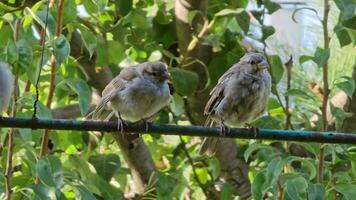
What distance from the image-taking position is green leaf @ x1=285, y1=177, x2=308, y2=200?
10.2 feet

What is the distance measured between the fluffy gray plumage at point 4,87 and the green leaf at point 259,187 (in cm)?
88

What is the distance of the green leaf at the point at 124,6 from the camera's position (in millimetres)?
3873

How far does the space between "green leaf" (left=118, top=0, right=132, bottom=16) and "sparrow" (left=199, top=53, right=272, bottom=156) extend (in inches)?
21.9

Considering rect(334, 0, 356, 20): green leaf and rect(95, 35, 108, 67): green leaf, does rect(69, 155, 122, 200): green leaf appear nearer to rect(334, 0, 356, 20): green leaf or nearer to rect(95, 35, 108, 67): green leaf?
rect(95, 35, 108, 67): green leaf

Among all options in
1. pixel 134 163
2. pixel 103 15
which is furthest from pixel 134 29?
pixel 134 163

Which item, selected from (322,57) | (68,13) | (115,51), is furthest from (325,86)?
(115,51)

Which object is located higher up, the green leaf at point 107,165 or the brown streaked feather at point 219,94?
the brown streaked feather at point 219,94

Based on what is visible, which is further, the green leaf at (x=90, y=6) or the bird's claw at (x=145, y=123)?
the green leaf at (x=90, y=6)

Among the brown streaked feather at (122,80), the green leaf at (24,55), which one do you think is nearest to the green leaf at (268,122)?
the brown streaked feather at (122,80)

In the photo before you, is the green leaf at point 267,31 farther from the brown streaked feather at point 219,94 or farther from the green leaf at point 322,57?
the green leaf at point 322,57

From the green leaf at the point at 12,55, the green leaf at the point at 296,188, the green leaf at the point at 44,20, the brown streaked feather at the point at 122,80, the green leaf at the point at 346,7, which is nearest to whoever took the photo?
the green leaf at the point at 12,55

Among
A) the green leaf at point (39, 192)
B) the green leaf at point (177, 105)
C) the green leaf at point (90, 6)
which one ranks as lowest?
the green leaf at point (177, 105)

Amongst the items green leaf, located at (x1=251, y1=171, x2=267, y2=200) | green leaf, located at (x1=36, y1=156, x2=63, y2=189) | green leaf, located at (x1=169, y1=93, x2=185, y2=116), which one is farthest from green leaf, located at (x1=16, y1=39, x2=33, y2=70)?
green leaf, located at (x1=169, y1=93, x2=185, y2=116)

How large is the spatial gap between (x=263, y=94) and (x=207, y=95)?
2.53 feet
